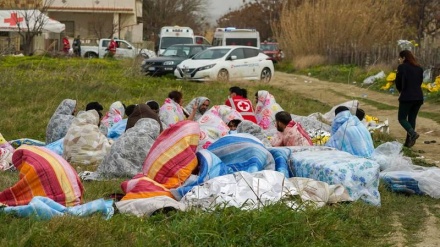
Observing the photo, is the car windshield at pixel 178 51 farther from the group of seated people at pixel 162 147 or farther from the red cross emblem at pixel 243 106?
the group of seated people at pixel 162 147

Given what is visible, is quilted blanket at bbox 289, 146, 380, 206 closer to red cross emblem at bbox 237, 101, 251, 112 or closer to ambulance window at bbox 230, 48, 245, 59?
red cross emblem at bbox 237, 101, 251, 112

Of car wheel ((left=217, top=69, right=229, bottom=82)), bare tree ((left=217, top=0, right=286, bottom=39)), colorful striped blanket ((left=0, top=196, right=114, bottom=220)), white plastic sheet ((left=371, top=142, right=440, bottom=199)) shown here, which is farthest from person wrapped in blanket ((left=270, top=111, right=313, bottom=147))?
bare tree ((left=217, top=0, right=286, bottom=39))

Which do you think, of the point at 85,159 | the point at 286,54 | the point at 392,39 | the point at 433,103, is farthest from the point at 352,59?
the point at 85,159

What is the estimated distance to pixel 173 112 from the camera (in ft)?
43.1

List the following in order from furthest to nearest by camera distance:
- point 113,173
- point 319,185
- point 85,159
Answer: point 85,159
point 113,173
point 319,185

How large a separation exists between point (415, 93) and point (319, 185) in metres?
6.07

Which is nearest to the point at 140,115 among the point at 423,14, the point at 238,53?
the point at 238,53

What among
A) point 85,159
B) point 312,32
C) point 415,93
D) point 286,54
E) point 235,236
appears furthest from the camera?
point 286,54

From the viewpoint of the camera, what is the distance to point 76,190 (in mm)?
6988

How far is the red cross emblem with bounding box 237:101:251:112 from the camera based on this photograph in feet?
44.7

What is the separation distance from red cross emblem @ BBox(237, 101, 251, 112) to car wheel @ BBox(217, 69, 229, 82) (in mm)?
10812

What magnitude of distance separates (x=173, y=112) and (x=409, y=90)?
380 cm

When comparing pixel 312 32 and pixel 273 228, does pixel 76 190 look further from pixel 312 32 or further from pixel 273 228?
pixel 312 32

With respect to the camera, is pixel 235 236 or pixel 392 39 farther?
pixel 392 39
